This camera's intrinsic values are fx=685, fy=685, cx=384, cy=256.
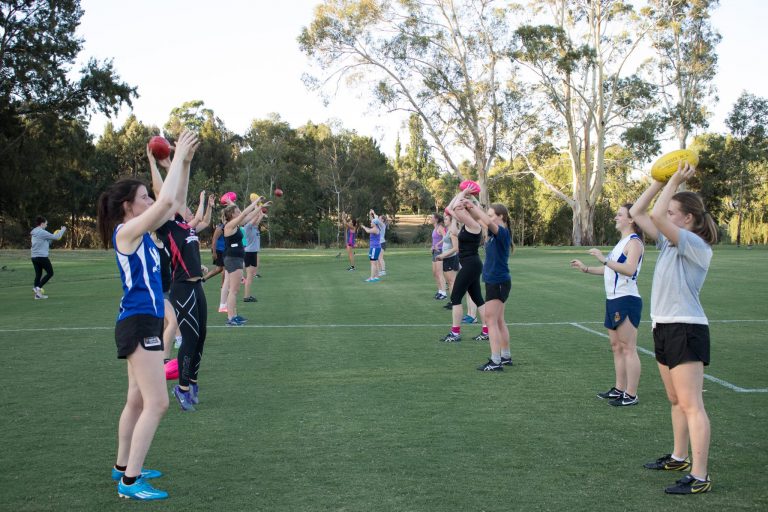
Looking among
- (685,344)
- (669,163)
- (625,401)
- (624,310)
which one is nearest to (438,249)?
(624,310)

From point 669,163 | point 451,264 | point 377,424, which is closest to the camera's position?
point 669,163

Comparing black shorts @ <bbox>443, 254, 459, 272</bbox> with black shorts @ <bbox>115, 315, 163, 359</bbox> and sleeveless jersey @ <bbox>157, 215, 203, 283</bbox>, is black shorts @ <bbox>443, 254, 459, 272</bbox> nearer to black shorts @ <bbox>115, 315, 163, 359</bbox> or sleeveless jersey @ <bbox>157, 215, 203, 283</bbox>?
sleeveless jersey @ <bbox>157, 215, 203, 283</bbox>

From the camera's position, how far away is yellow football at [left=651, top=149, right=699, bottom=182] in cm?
477

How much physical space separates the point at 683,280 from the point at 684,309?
0.20 meters

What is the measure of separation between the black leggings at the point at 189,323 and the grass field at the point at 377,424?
0.43m

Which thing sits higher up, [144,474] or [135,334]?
[135,334]

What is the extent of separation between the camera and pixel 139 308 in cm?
456

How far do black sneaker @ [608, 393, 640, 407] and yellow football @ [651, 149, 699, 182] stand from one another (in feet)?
9.45

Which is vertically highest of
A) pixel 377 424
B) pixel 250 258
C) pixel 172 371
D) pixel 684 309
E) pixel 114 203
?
pixel 114 203

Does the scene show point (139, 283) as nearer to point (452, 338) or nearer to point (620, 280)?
point (620, 280)

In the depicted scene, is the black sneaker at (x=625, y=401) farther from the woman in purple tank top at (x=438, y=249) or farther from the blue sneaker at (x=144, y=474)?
the woman in purple tank top at (x=438, y=249)

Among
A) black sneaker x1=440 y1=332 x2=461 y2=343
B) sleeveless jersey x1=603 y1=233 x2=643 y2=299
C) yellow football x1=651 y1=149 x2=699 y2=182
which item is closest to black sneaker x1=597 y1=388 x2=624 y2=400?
sleeveless jersey x1=603 y1=233 x2=643 y2=299

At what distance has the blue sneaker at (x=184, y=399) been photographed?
682 centimetres

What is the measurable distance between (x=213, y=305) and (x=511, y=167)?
5043cm
